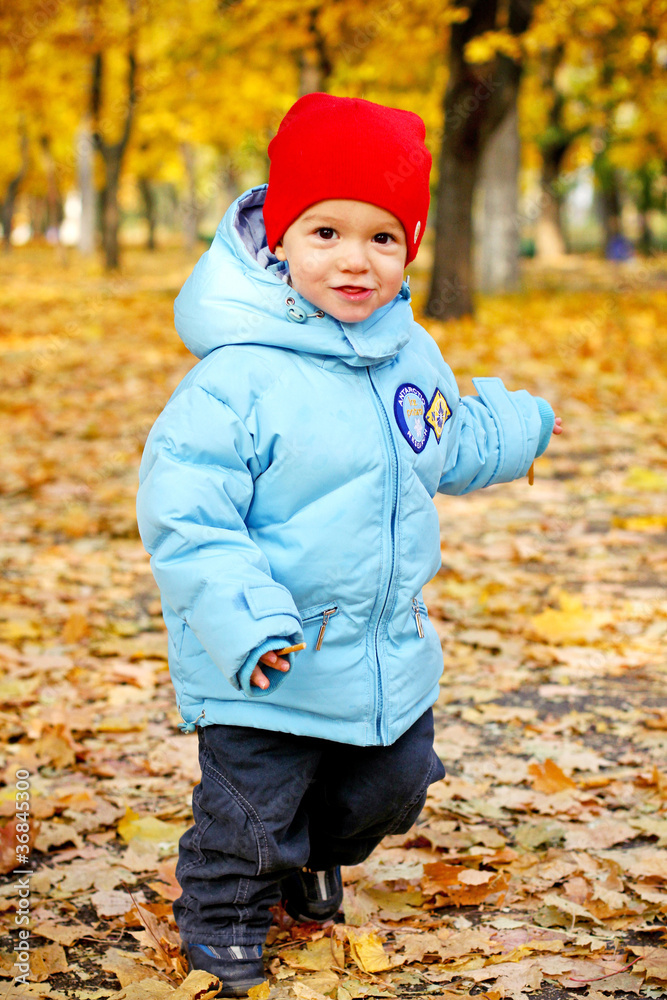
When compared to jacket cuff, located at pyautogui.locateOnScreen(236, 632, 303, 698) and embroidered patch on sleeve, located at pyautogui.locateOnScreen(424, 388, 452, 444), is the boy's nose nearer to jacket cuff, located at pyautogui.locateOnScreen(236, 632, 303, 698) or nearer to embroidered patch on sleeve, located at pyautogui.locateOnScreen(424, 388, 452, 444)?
embroidered patch on sleeve, located at pyautogui.locateOnScreen(424, 388, 452, 444)

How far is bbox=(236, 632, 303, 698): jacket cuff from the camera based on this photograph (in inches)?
69.3

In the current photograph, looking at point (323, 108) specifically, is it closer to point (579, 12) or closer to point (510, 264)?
point (579, 12)

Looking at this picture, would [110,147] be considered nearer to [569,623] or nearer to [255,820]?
[569,623]

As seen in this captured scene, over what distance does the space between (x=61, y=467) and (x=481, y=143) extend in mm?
7453

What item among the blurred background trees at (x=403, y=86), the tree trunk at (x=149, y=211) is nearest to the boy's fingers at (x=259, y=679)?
the blurred background trees at (x=403, y=86)

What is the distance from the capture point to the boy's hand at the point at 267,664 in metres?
1.78

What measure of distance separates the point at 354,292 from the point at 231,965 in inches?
53.7

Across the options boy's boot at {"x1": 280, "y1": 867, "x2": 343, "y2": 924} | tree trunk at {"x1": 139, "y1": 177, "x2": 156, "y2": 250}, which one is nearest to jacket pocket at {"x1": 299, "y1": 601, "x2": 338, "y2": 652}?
boy's boot at {"x1": 280, "y1": 867, "x2": 343, "y2": 924}

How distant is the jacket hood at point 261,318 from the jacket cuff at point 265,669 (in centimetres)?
57

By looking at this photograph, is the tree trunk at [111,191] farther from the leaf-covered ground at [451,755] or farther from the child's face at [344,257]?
the child's face at [344,257]

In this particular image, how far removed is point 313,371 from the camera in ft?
6.56

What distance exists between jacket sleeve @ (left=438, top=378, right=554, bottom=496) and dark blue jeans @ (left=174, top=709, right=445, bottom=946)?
554 millimetres

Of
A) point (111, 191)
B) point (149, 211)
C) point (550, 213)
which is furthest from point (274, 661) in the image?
point (149, 211)

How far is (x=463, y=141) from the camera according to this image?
11.9m
